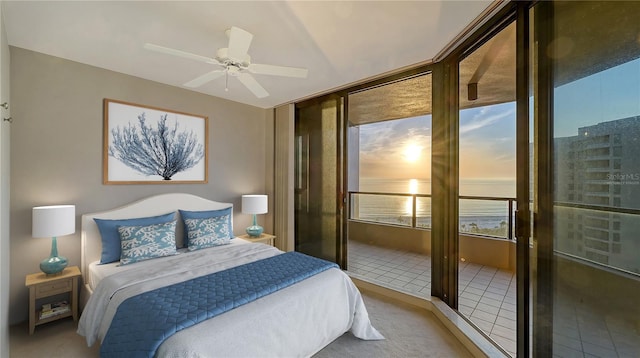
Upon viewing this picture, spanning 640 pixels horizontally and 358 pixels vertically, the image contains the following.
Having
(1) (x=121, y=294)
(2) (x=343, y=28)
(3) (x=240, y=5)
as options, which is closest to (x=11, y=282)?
(1) (x=121, y=294)

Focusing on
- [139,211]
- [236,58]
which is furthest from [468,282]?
[139,211]

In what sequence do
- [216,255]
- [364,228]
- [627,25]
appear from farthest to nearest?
1. [364,228]
2. [216,255]
3. [627,25]

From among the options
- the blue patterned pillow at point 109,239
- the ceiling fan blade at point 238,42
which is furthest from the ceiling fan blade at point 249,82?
the blue patterned pillow at point 109,239

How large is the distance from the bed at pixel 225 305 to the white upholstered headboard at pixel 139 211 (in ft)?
0.03

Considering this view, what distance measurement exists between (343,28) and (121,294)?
2.63m

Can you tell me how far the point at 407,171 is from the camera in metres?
5.60

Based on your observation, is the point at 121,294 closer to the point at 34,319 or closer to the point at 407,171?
the point at 34,319

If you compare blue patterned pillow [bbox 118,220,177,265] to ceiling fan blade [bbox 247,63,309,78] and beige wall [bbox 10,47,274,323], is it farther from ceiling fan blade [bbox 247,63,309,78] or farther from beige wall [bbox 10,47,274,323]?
ceiling fan blade [bbox 247,63,309,78]

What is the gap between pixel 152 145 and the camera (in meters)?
3.17

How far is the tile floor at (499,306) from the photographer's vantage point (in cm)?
124

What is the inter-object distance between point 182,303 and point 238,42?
1779mm

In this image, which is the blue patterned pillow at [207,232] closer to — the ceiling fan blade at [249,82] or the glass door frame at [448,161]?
the ceiling fan blade at [249,82]

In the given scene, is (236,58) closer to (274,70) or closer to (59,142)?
(274,70)

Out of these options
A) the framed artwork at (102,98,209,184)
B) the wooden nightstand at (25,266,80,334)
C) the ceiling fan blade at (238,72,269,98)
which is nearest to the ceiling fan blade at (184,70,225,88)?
the ceiling fan blade at (238,72,269,98)
